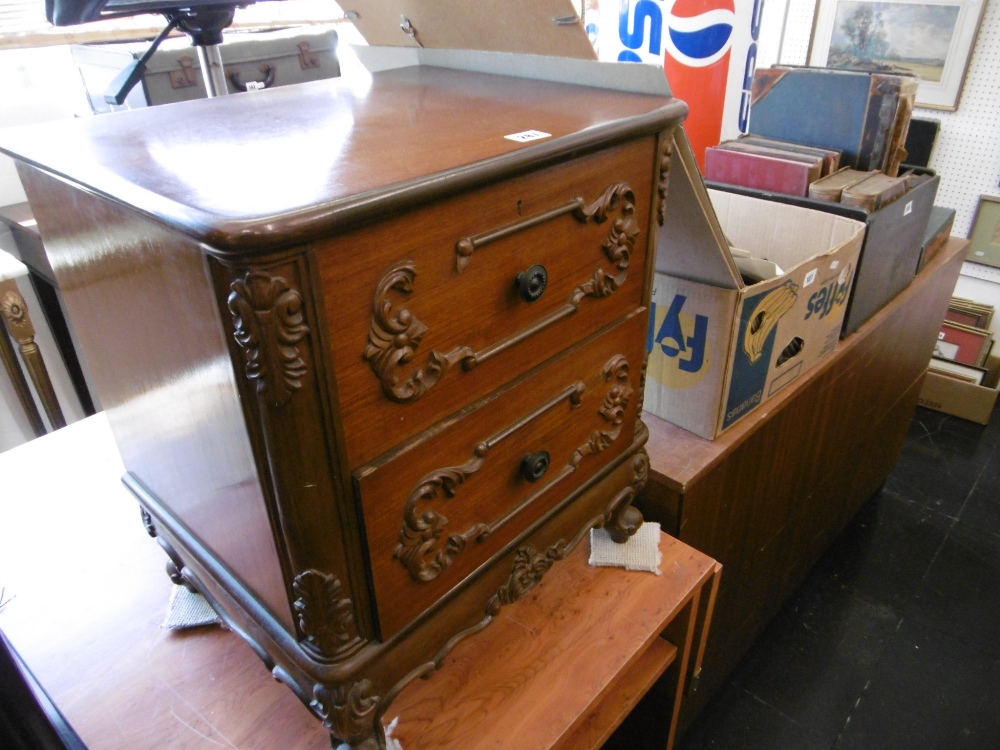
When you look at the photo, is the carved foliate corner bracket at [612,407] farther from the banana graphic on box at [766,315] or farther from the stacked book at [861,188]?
the stacked book at [861,188]

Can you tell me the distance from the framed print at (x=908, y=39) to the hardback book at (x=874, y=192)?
1108 millimetres

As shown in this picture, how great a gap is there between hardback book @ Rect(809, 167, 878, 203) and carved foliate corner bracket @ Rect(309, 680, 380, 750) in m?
1.09

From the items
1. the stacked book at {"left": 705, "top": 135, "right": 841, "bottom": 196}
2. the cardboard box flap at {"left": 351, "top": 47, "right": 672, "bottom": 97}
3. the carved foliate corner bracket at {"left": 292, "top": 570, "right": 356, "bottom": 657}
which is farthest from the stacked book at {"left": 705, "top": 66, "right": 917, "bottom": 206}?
the carved foliate corner bracket at {"left": 292, "top": 570, "right": 356, "bottom": 657}

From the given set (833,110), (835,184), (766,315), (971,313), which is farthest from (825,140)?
(971,313)

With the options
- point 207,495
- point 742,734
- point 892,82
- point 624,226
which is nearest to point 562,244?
point 624,226

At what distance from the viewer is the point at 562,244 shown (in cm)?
65

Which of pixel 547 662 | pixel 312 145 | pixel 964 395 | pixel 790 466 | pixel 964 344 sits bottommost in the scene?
pixel 964 395

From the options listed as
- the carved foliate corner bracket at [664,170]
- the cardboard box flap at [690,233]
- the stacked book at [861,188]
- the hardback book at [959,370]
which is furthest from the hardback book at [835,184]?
the hardback book at [959,370]

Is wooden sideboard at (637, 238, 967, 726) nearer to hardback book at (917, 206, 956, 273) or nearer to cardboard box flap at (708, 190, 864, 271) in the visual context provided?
hardback book at (917, 206, 956, 273)

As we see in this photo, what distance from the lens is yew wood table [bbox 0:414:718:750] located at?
719mm

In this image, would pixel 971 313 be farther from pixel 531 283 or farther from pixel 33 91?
pixel 33 91

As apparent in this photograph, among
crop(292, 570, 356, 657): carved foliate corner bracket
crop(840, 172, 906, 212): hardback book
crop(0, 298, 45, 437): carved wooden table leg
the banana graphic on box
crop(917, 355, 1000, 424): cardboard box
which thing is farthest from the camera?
crop(917, 355, 1000, 424): cardboard box

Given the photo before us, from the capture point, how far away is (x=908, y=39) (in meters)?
2.23

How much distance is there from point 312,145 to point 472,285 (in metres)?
0.17
